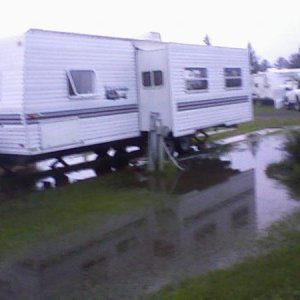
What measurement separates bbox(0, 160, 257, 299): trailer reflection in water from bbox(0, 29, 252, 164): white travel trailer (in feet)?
10.6

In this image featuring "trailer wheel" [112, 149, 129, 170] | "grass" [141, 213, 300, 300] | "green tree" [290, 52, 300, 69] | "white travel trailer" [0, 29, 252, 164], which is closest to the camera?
"grass" [141, 213, 300, 300]

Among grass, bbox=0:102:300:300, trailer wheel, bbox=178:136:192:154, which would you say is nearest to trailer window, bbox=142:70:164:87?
trailer wheel, bbox=178:136:192:154

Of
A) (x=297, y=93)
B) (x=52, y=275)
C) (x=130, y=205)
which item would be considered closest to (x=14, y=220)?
(x=130, y=205)

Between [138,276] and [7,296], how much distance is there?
1.32 metres

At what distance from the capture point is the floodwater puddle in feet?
19.4

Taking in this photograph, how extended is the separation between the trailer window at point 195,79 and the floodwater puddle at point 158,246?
366 centimetres

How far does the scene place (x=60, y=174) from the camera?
42.6 ft

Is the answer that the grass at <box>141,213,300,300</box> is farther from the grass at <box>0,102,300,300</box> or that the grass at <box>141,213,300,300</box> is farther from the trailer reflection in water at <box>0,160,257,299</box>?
the trailer reflection in water at <box>0,160,257,299</box>

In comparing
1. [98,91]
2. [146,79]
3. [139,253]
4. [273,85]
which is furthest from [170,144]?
[273,85]

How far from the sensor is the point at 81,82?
40.0 feet

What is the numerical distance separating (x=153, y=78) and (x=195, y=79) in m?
1.46

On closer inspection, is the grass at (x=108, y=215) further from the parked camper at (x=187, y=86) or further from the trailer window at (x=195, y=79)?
the trailer window at (x=195, y=79)

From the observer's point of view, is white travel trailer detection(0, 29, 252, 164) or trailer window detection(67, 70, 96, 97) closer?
white travel trailer detection(0, 29, 252, 164)

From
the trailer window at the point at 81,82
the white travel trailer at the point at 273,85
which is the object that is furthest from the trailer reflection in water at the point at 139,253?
the white travel trailer at the point at 273,85
